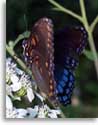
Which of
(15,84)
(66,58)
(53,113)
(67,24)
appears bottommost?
(53,113)

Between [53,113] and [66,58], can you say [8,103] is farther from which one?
[66,58]

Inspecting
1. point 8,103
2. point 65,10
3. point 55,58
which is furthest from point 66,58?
point 8,103

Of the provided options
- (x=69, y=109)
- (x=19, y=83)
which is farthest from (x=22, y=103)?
(x=69, y=109)

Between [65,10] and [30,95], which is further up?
[65,10]

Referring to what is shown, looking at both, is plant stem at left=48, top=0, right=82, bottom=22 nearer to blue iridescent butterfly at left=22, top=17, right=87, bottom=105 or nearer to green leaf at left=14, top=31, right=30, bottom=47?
blue iridescent butterfly at left=22, top=17, right=87, bottom=105

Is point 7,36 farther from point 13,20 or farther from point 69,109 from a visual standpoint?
point 69,109

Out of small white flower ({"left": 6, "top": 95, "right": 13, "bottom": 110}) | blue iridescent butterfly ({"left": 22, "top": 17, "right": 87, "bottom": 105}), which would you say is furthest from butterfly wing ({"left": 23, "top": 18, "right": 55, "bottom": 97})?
small white flower ({"left": 6, "top": 95, "right": 13, "bottom": 110})

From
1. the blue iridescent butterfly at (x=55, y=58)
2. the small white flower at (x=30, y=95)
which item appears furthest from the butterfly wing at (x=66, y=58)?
the small white flower at (x=30, y=95)
